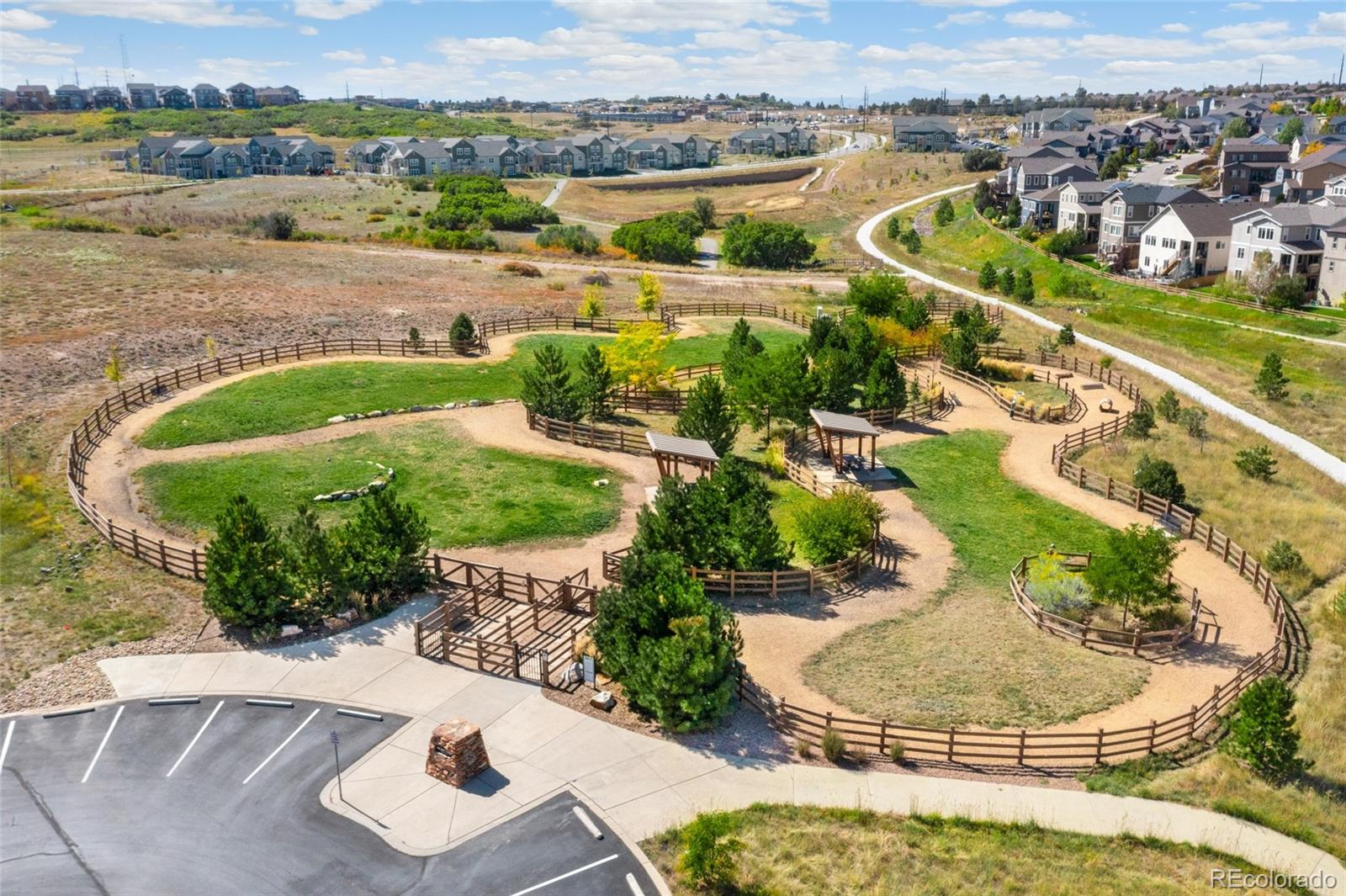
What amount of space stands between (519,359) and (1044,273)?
5902 cm

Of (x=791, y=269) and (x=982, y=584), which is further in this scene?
(x=791, y=269)

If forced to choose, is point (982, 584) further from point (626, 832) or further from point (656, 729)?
point (626, 832)

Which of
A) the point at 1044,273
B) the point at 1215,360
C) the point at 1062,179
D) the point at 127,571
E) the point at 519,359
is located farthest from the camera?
the point at 1062,179

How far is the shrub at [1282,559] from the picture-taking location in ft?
108

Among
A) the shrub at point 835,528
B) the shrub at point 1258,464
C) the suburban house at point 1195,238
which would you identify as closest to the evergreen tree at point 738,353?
the shrub at point 835,528

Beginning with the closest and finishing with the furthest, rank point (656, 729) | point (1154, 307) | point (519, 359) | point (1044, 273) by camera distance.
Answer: point (656, 729) → point (519, 359) → point (1154, 307) → point (1044, 273)

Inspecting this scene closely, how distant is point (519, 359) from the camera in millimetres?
57031

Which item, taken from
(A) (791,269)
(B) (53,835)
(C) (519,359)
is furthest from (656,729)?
(A) (791,269)

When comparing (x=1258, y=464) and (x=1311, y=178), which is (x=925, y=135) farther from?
(x=1258, y=464)

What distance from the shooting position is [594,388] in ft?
152

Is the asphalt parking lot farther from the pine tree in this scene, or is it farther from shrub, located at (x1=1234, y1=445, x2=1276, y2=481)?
the pine tree

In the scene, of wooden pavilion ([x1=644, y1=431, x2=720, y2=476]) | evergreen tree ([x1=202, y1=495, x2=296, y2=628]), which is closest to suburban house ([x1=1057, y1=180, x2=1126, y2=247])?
wooden pavilion ([x1=644, y1=431, x2=720, y2=476])

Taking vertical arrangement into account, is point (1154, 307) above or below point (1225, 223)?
below

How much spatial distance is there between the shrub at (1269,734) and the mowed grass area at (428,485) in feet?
67.3
